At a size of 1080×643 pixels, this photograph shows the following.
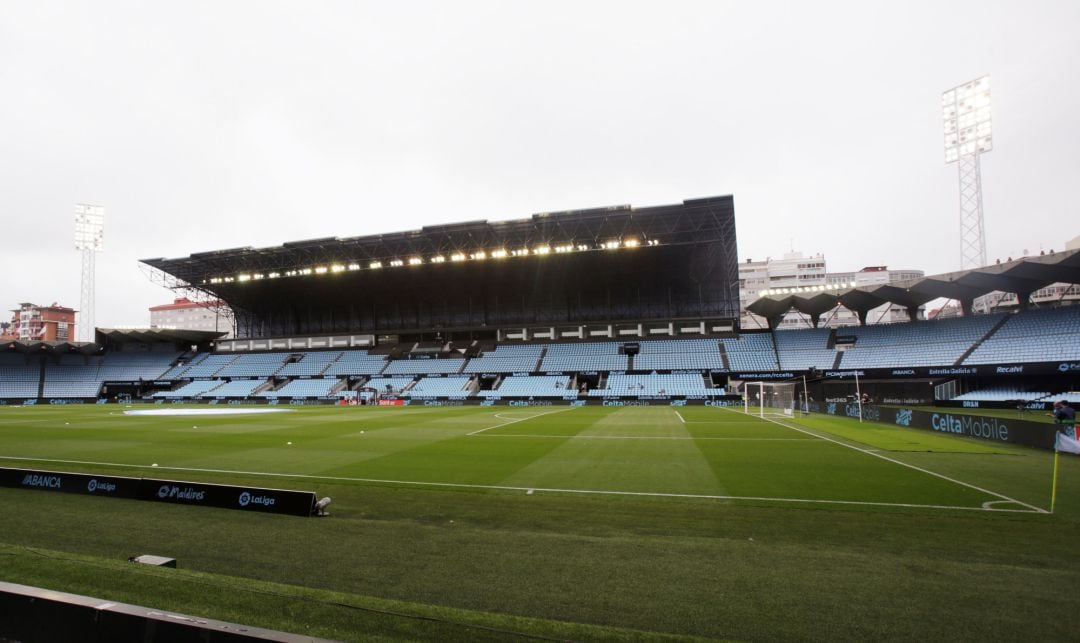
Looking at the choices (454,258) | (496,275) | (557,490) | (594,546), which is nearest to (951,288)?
(496,275)

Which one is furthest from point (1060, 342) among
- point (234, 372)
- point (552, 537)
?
point (234, 372)

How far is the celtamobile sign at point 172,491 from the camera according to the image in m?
8.24

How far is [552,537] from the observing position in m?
7.02

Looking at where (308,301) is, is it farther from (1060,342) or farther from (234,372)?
(1060,342)

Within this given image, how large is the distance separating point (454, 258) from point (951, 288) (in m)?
42.0

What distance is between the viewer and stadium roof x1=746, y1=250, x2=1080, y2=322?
108 ft

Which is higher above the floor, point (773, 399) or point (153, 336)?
point (153, 336)

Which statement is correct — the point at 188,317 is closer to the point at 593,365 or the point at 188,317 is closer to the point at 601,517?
the point at 593,365

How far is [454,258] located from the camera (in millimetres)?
51500

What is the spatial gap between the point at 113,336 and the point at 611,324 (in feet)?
207

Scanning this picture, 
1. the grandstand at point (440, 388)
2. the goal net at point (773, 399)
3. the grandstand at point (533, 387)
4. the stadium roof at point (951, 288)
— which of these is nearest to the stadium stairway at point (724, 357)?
the stadium roof at point (951, 288)

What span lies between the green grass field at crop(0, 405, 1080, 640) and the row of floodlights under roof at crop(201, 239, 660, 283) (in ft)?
118

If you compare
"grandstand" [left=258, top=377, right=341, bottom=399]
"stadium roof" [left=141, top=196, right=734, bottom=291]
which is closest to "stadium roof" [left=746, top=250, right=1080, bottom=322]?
"stadium roof" [left=141, top=196, right=734, bottom=291]

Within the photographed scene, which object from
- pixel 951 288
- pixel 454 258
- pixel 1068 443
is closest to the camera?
pixel 1068 443
